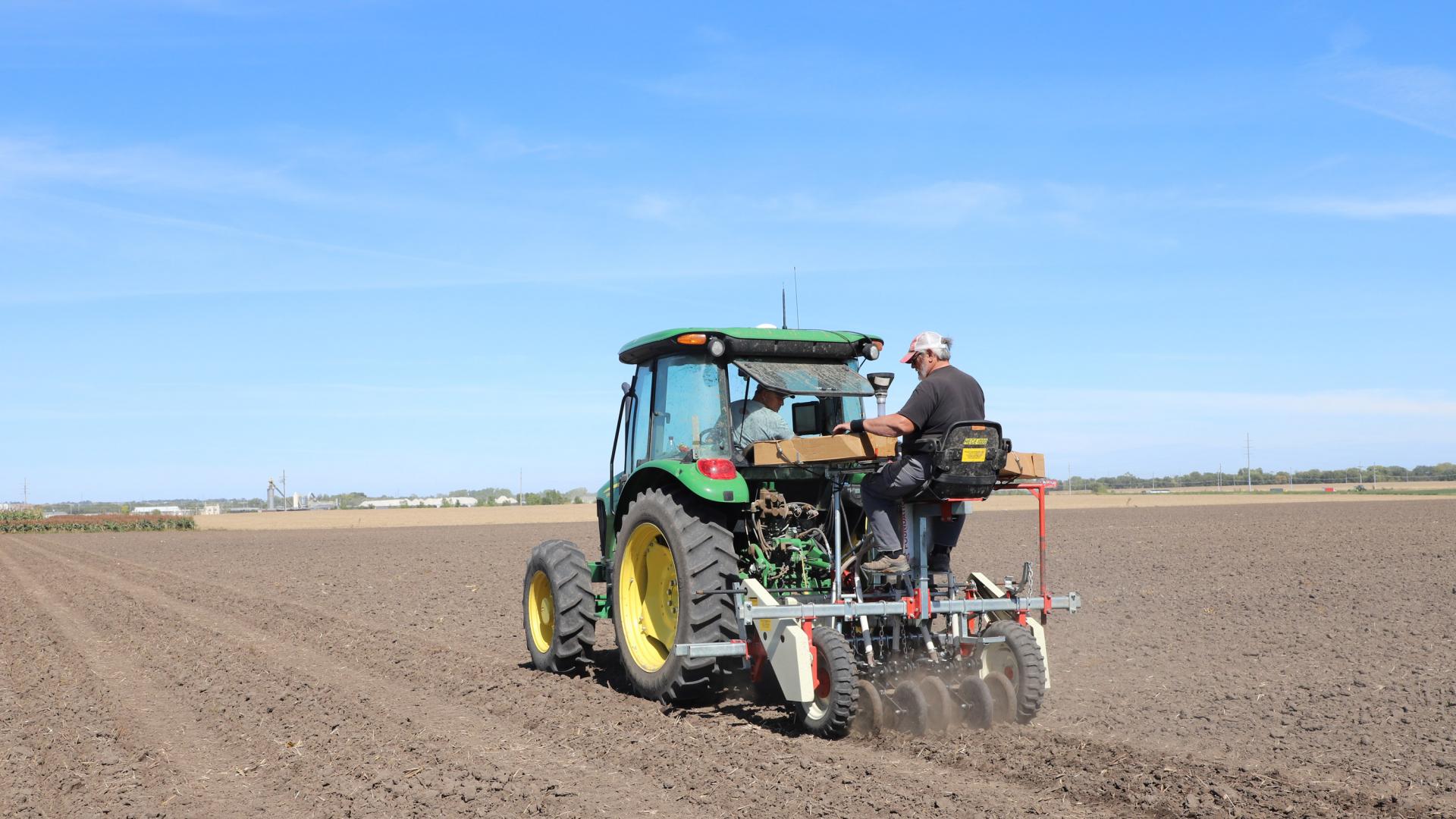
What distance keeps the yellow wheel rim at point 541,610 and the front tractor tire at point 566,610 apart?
0.01m

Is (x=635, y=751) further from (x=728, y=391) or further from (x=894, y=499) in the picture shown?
(x=728, y=391)

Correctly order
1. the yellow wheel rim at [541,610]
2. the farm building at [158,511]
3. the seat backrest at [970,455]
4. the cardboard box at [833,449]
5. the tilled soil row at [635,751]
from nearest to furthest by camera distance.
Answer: the tilled soil row at [635,751] < the seat backrest at [970,455] < the cardboard box at [833,449] < the yellow wheel rim at [541,610] < the farm building at [158,511]

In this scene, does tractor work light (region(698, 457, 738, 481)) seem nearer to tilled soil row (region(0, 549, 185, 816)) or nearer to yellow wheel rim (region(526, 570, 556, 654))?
yellow wheel rim (region(526, 570, 556, 654))

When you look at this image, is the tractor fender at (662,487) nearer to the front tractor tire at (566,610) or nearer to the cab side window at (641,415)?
the cab side window at (641,415)

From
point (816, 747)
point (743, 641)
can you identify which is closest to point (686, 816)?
point (816, 747)

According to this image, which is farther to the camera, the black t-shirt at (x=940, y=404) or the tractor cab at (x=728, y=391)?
the tractor cab at (x=728, y=391)

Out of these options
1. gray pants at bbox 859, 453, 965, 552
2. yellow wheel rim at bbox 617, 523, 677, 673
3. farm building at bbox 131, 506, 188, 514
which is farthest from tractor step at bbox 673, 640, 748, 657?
farm building at bbox 131, 506, 188, 514

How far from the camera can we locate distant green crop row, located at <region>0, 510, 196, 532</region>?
47906mm

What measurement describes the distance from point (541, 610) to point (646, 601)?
5.22ft

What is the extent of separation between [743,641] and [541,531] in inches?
1323

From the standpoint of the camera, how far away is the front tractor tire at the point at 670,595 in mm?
7047

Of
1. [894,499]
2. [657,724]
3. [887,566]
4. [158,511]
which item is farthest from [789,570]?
[158,511]

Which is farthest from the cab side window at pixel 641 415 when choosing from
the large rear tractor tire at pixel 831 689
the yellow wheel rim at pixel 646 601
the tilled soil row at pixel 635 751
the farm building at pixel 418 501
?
the farm building at pixel 418 501

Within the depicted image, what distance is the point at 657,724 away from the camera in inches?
273
